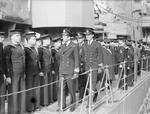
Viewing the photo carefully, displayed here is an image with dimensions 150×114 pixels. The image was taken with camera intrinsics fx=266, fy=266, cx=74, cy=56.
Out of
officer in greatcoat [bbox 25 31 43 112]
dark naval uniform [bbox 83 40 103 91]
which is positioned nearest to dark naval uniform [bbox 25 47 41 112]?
officer in greatcoat [bbox 25 31 43 112]

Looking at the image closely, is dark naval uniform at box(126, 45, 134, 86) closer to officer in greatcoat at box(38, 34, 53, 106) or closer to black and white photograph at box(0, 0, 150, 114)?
black and white photograph at box(0, 0, 150, 114)

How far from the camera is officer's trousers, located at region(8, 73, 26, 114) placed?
15.7ft


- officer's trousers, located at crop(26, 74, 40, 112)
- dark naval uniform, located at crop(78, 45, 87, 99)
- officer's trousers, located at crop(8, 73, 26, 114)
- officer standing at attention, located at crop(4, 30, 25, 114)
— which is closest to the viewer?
officer standing at attention, located at crop(4, 30, 25, 114)

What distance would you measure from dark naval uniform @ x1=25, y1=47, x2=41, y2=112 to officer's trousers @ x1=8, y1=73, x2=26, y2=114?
21 centimetres

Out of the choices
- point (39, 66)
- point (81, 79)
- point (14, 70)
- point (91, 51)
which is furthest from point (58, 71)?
point (14, 70)

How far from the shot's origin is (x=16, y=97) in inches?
193

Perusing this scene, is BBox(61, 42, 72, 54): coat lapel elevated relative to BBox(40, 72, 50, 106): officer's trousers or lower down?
elevated

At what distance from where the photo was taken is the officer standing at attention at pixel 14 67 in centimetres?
466

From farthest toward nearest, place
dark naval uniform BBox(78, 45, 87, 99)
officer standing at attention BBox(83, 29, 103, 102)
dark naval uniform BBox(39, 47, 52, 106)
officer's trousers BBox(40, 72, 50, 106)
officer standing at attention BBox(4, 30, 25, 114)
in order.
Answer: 1. dark naval uniform BBox(78, 45, 87, 99)
2. officer's trousers BBox(40, 72, 50, 106)
3. dark naval uniform BBox(39, 47, 52, 106)
4. officer standing at attention BBox(83, 29, 103, 102)
5. officer standing at attention BBox(4, 30, 25, 114)

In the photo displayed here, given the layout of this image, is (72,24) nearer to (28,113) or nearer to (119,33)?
(28,113)

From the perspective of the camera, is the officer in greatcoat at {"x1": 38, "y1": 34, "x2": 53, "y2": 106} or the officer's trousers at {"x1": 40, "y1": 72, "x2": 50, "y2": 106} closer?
the officer in greatcoat at {"x1": 38, "y1": 34, "x2": 53, "y2": 106}

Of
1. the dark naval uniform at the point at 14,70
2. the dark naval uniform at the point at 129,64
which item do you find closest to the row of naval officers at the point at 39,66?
the dark naval uniform at the point at 14,70

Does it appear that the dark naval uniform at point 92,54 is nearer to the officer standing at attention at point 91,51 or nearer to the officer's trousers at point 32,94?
the officer standing at attention at point 91,51

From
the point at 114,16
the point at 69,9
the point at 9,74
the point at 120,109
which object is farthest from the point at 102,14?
the point at 9,74
